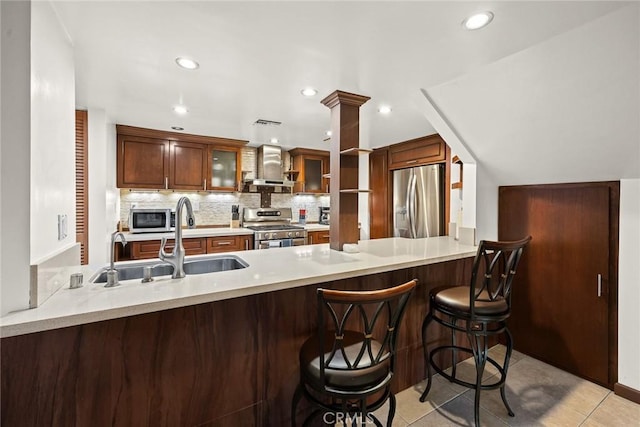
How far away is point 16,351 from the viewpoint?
97 centimetres

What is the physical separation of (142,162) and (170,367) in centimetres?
324

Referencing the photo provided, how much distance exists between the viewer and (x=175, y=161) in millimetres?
3816

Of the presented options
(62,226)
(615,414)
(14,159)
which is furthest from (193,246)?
(615,414)

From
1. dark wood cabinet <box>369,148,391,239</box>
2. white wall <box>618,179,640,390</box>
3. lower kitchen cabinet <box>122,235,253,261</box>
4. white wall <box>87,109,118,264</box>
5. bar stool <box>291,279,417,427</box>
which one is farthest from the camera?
dark wood cabinet <box>369,148,391,239</box>

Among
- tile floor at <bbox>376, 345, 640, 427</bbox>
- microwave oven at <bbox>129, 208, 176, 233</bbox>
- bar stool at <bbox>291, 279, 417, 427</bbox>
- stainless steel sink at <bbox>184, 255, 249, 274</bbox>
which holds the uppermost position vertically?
microwave oven at <bbox>129, 208, 176, 233</bbox>

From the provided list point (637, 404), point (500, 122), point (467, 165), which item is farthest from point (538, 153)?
point (637, 404)

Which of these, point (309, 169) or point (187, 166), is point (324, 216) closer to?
point (309, 169)

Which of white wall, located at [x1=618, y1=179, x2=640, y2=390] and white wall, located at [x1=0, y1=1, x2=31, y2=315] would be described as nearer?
white wall, located at [x1=0, y1=1, x2=31, y2=315]

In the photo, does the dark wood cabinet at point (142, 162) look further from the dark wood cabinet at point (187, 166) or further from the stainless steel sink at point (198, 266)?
the stainless steel sink at point (198, 266)

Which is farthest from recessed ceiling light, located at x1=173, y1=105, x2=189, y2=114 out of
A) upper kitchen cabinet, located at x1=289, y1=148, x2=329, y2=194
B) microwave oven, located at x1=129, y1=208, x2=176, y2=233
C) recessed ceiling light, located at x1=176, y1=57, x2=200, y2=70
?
upper kitchen cabinet, located at x1=289, y1=148, x2=329, y2=194

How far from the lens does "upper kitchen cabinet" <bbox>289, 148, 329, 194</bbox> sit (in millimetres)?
4824

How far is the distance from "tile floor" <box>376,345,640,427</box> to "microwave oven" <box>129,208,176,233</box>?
3358 millimetres

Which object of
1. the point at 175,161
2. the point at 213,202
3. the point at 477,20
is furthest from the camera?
the point at 213,202

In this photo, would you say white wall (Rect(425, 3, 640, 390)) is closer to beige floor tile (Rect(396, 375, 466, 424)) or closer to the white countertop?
the white countertop
